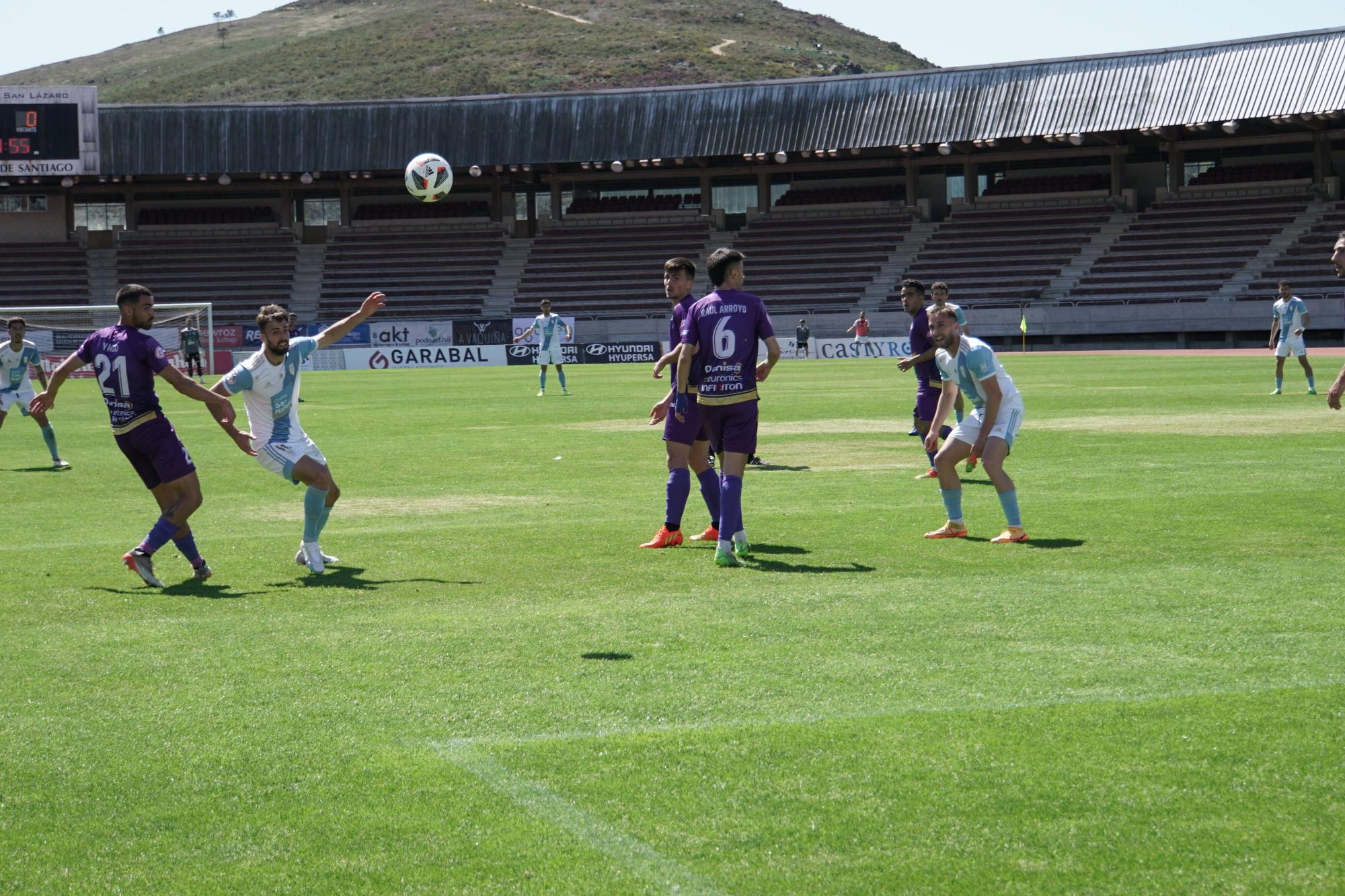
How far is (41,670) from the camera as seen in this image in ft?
23.4

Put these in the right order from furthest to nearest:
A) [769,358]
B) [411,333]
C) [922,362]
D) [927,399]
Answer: [411,333] < [927,399] < [922,362] < [769,358]

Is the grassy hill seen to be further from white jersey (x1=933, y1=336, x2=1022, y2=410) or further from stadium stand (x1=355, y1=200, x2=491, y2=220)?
white jersey (x1=933, y1=336, x2=1022, y2=410)

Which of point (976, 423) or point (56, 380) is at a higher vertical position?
point (56, 380)

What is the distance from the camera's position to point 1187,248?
56594 mm

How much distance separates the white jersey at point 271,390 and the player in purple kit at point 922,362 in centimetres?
716

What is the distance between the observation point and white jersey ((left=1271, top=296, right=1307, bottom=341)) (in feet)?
85.5

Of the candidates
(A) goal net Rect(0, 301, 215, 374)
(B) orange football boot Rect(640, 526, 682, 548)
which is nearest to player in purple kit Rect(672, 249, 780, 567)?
(B) orange football boot Rect(640, 526, 682, 548)

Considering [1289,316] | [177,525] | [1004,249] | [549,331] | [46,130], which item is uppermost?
[46,130]

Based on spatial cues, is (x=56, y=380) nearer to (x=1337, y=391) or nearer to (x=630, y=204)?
(x=1337, y=391)

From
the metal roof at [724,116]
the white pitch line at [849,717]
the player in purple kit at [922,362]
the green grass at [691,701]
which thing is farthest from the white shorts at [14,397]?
the metal roof at [724,116]

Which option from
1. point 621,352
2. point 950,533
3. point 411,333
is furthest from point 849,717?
point 411,333

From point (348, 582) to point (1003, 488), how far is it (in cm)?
488

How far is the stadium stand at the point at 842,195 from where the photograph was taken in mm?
66688

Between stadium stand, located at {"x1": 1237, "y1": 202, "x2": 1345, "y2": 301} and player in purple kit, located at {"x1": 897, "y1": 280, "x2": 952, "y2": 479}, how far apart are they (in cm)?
3884
